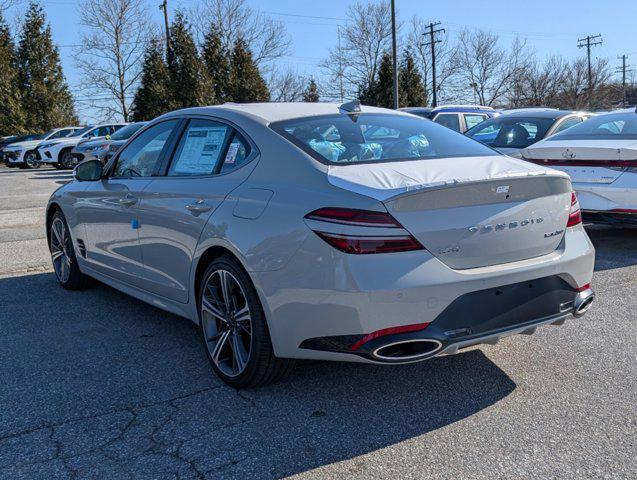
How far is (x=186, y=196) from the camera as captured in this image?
156 inches

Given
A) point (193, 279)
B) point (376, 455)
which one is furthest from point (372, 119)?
point (376, 455)

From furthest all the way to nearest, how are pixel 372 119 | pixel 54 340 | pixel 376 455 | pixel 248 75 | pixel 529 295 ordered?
1. pixel 248 75
2. pixel 54 340
3. pixel 372 119
4. pixel 529 295
5. pixel 376 455

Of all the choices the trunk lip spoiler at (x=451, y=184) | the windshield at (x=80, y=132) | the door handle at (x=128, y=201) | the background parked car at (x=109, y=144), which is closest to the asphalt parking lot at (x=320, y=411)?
the door handle at (x=128, y=201)

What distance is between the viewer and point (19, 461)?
9.45ft

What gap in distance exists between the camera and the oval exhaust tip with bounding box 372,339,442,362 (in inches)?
118

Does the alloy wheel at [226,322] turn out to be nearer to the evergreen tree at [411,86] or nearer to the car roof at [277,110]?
the car roof at [277,110]

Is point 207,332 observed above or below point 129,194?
below

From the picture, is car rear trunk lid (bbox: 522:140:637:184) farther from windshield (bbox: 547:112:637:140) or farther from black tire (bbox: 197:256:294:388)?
black tire (bbox: 197:256:294:388)

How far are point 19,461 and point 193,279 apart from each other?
1383mm

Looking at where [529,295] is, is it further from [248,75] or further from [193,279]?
[248,75]

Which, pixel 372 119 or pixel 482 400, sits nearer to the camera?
pixel 482 400

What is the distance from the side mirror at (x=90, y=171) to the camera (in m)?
5.25

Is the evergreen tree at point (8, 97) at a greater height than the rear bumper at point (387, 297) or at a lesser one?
greater

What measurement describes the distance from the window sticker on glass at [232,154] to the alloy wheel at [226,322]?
2.13ft
